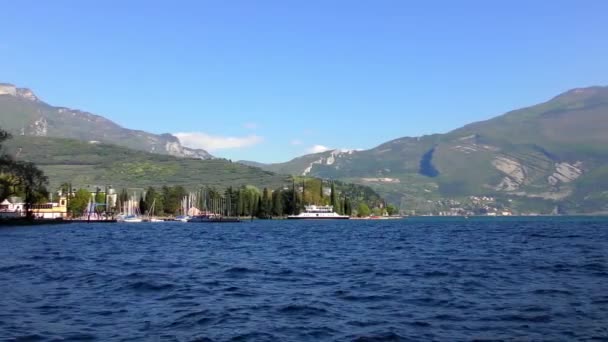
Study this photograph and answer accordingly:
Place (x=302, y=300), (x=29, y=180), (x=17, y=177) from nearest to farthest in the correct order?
(x=302, y=300) < (x=29, y=180) < (x=17, y=177)

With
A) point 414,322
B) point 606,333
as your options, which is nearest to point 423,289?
point 414,322

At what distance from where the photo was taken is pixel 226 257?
198ft

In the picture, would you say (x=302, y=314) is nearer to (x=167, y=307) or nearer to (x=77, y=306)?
(x=167, y=307)

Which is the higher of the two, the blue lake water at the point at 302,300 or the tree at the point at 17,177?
the tree at the point at 17,177

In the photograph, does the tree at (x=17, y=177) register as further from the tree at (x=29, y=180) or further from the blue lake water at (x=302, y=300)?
the blue lake water at (x=302, y=300)

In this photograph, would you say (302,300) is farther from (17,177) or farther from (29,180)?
(17,177)

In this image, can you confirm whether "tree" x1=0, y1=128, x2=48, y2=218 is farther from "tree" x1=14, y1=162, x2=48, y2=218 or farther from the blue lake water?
the blue lake water

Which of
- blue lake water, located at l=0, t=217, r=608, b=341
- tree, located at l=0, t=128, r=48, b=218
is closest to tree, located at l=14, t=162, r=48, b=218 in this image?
tree, located at l=0, t=128, r=48, b=218

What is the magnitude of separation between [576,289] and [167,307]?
21938mm

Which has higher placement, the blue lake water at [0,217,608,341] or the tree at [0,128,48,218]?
the tree at [0,128,48,218]

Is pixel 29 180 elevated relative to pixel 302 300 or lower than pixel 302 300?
elevated

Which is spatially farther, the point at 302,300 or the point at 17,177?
the point at 17,177

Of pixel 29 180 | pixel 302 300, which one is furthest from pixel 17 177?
pixel 302 300

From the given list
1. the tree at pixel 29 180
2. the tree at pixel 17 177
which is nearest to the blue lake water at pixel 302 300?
the tree at pixel 17 177
